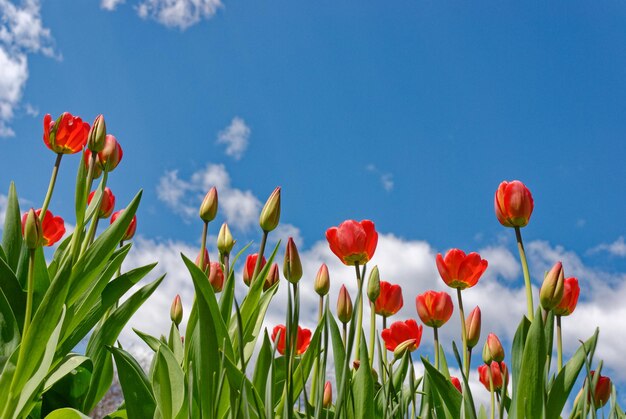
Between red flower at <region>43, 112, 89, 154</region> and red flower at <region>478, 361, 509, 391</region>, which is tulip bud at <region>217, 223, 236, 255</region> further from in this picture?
red flower at <region>478, 361, 509, 391</region>

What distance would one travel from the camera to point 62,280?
6.32 ft

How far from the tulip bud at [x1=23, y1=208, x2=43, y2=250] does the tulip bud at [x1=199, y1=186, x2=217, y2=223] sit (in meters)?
0.55

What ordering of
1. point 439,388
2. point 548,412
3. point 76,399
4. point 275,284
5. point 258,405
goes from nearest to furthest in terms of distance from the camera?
point 258,405
point 548,412
point 439,388
point 275,284
point 76,399

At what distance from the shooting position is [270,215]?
1869 mm

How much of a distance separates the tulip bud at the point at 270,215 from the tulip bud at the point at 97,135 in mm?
723

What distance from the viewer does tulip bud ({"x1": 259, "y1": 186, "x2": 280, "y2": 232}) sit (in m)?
1.87

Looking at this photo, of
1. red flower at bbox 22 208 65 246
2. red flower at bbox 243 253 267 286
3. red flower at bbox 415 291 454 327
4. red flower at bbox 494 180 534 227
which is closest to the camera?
red flower at bbox 494 180 534 227

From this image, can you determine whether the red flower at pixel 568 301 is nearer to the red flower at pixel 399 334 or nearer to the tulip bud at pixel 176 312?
the red flower at pixel 399 334

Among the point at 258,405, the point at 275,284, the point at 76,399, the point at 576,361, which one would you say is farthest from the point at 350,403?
the point at 76,399

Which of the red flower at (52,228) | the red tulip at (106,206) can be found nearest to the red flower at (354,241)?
the red tulip at (106,206)

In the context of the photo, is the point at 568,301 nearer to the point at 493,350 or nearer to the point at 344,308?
the point at 493,350

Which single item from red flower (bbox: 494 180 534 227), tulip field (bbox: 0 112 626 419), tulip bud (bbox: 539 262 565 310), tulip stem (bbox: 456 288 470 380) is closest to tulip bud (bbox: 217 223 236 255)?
tulip field (bbox: 0 112 626 419)

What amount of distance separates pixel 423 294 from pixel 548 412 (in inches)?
25.0

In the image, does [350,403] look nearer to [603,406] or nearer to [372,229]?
[372,229]
